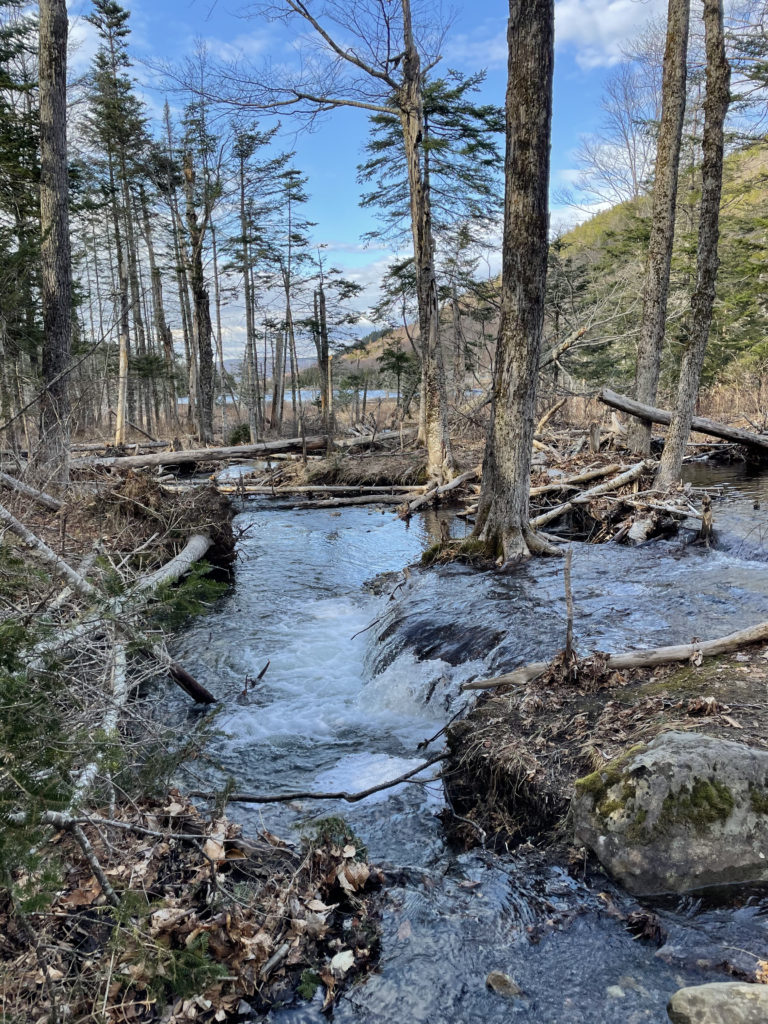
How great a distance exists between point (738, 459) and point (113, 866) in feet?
51.8

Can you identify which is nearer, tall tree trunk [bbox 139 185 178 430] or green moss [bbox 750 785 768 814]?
green moss [bbox 750 785 768 814]

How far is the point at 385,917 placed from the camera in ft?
9.96

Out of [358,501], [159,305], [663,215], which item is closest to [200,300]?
[159,305]

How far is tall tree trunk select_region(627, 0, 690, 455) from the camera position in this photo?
11.1m

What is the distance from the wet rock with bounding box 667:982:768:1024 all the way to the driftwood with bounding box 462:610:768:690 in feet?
8.00

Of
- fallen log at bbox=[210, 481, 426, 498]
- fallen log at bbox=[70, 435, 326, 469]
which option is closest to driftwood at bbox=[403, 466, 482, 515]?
fallen log at bbox=[210, 481, 426, 498]

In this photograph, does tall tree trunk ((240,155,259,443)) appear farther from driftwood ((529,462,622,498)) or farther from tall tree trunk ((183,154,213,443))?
driftwood ((529,462,622,498))

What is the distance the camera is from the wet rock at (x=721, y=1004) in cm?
209

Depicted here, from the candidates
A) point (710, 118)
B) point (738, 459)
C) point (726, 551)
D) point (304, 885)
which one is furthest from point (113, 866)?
point (738, 459)

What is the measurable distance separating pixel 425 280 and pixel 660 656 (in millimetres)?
12788

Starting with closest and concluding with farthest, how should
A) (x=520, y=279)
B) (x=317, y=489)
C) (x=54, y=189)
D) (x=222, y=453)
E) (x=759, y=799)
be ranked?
(x=759, y=799) → (x=520, y=279) → (x=54, y=189) → (x=317, y=489) → (x=222, y=453)

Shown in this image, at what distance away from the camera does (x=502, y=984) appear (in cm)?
263

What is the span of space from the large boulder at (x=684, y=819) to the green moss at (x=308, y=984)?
1.49 metres

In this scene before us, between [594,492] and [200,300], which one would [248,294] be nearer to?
[200,300]
